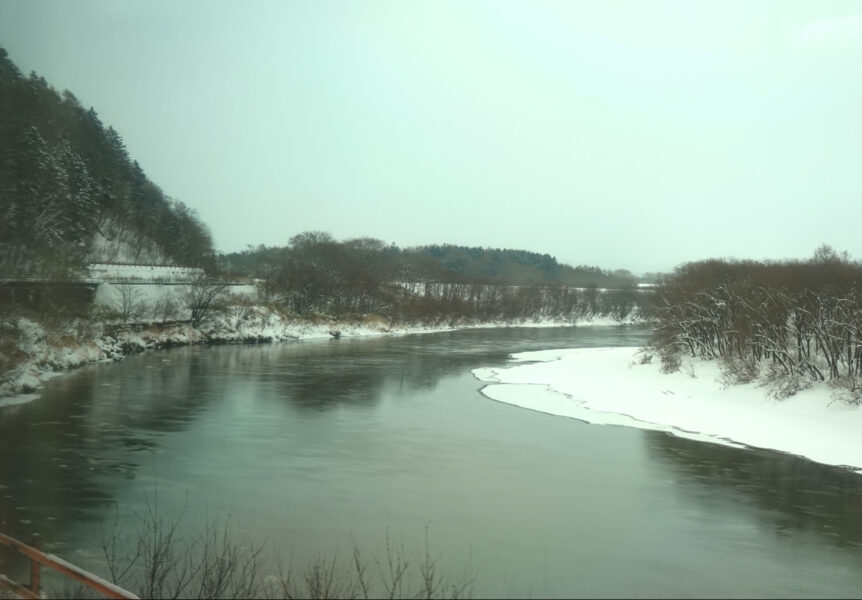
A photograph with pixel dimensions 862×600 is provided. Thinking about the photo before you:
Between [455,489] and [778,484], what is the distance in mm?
6835

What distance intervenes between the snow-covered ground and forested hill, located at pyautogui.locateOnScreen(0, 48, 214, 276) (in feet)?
70.9

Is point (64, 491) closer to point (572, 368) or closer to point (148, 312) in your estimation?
point (572, 368)

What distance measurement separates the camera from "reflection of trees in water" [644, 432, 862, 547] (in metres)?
12.1

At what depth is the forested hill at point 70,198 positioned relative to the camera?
115 ft

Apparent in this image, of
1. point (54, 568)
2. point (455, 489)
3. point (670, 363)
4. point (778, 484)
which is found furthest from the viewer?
point (670, 363)

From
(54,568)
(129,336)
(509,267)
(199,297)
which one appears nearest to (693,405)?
(54,568)

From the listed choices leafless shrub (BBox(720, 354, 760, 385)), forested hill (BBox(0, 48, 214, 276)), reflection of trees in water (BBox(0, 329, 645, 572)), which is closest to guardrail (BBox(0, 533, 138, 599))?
reflection of trees in water (BBox(0, 329, 645, 572))

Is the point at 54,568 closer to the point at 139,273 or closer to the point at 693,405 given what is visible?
the point at 693,405

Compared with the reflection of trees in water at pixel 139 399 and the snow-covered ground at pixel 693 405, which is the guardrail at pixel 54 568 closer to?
the reflection of trees in water at pixel 139 399

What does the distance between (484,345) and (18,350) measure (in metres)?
34.8

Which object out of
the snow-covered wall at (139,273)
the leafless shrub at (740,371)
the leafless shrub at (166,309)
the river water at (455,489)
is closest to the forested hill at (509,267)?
the snow-covered wall at (139,273)

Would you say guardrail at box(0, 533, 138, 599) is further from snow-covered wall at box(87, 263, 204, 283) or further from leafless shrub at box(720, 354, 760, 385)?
snow-covered wall at box(87, 263, 204, 283)

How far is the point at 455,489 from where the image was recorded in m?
13.8

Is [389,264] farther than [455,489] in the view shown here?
Yes
